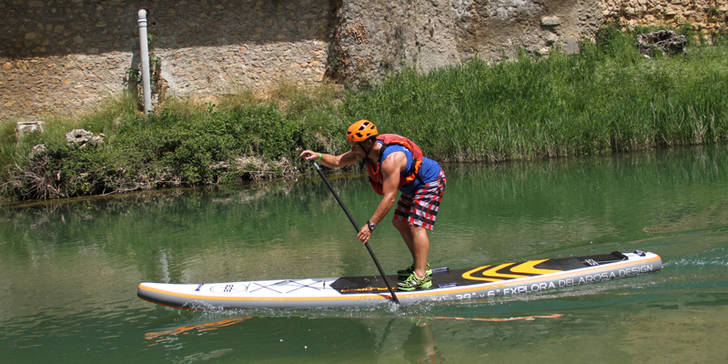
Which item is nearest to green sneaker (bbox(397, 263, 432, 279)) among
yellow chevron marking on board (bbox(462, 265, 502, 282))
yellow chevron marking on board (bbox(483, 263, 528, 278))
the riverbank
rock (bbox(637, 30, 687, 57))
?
yellow chevron marking on board (bbox(462, 265, 502, 282))

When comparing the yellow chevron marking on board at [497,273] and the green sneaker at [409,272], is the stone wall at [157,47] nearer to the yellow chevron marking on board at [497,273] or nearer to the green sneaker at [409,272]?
the green sneaker at [409,272]

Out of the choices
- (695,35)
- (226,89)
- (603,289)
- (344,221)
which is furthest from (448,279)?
(695,35)

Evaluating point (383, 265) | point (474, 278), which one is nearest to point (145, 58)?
point (383, 265)

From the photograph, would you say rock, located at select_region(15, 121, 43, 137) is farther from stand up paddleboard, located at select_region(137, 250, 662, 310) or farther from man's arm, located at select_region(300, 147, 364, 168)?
man's arm, located at select_region(300, 147, 364, 168)

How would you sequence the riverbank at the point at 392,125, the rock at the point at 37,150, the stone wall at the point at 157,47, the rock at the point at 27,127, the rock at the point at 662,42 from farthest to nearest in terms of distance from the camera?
1. the rock at the point at 662,42
2. the stone wall at the point at 157,47
3. the rock at the point at 27,127
4. the riverbank at the point at 392,125
5. the rock at the point at 37,150

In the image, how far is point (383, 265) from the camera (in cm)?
646

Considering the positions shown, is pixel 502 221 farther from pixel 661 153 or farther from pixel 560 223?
pixel 661 153

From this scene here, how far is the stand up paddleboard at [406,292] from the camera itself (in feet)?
17.1

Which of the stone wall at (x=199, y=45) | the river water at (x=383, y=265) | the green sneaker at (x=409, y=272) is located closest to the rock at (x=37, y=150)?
the river water at (x=383, y=265)

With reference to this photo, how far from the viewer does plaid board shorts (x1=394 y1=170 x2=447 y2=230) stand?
530 centimetres

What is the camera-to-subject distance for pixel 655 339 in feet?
13.4

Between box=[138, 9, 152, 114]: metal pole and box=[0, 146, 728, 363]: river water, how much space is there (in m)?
4.14

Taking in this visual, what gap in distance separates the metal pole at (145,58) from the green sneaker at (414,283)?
11531 millimetres

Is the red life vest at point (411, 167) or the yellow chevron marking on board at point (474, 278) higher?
the red life vest at point (411, 167)
